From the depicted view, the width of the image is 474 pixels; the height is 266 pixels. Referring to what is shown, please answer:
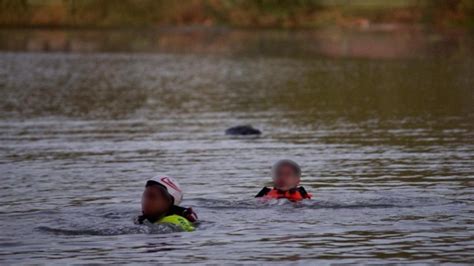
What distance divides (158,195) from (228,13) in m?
87.8

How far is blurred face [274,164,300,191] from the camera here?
65.5ft

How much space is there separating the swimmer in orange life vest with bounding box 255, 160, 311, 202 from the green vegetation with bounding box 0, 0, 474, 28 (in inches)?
3012

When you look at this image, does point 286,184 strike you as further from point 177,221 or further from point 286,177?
point 177,221

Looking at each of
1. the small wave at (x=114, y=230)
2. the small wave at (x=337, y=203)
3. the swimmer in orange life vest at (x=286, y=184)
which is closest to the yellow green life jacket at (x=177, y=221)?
the small wave at (x=114, y=230)

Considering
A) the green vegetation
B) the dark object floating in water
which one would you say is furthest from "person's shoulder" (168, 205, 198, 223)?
the green vegetation

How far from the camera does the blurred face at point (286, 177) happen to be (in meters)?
20.0

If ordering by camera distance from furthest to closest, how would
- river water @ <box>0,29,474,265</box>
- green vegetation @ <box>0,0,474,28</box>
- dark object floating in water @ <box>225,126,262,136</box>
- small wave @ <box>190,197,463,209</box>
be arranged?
green vegetation @ <box>0,0,474,28</box>
dark object floating in water @ <box>225,126,262,136</box>
small wave @ <box>190,197,463,209</box>
river water @ <box>0,29,474,265</box>

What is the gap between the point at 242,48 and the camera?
7688 cm

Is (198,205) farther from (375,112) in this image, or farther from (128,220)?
(375,112)

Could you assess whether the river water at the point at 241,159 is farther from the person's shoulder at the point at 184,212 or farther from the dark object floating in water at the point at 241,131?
the dark object floating in water at the point at 241,131

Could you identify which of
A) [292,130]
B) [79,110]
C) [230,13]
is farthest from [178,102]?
[230,13]

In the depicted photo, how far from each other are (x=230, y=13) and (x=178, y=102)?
6406 centimetres

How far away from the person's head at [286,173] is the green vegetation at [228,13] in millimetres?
76525

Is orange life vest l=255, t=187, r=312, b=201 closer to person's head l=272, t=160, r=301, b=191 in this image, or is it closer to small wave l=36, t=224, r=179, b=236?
person's head l=272, t=160, r=301, b=191
